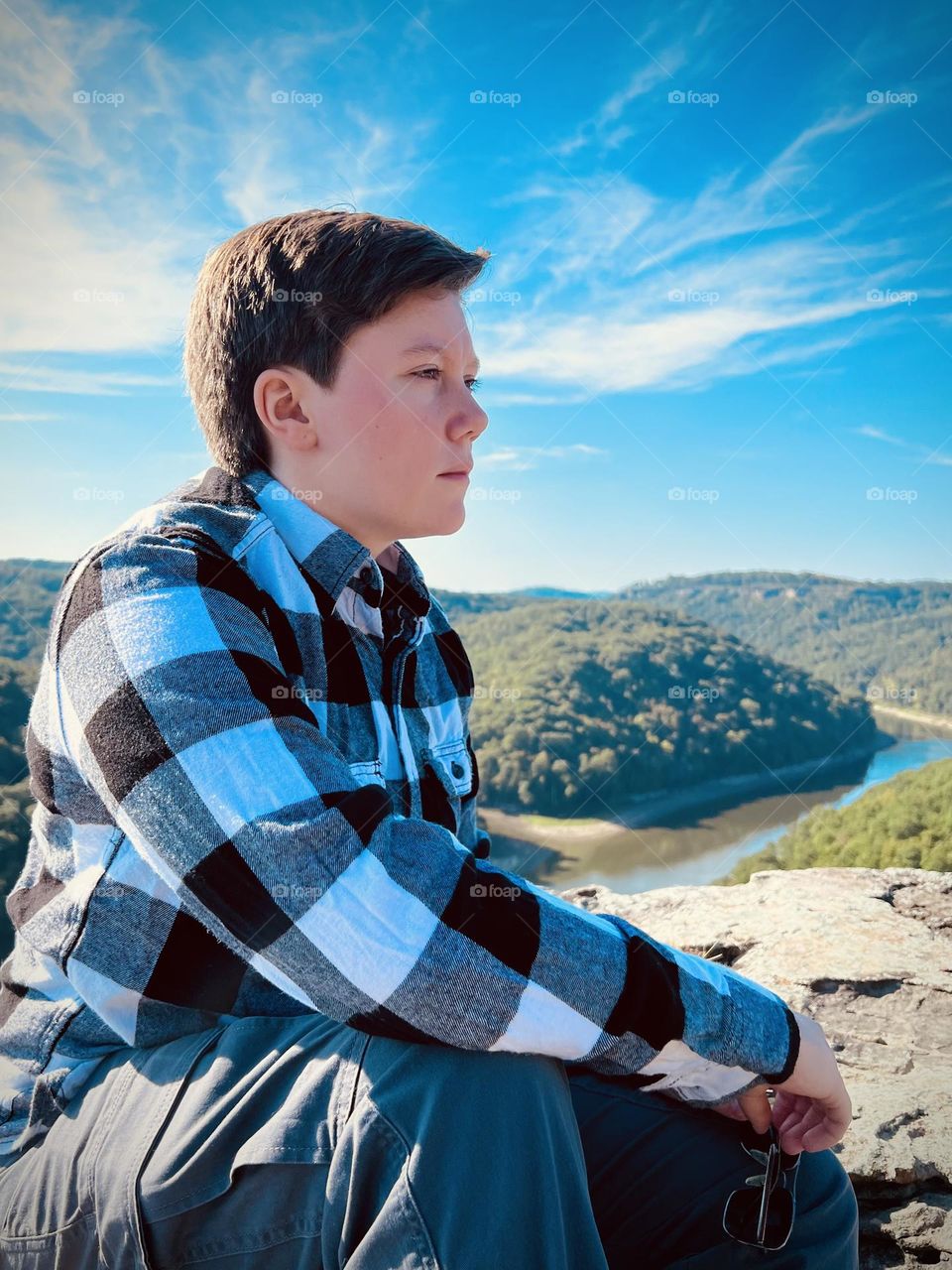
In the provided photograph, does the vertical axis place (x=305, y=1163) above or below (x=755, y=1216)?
above

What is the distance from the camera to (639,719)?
94.8 feet

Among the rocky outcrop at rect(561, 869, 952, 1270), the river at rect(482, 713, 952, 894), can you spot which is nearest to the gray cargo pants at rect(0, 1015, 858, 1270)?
the rocky outcrop at rect(561, 869, 952, 1270)

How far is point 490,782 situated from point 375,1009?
91.0 ft

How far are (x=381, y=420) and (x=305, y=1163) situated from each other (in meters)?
1.29

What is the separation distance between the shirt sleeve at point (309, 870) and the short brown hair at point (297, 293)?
645mm

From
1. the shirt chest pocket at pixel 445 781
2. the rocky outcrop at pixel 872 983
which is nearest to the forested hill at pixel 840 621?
the rocky outcrop at pixel 872 983

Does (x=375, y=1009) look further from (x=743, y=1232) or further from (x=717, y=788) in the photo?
(x=717, y=788)

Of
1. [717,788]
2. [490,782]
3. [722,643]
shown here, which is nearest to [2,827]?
[490,782]

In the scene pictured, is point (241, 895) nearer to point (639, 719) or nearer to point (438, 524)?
point (438, 524)

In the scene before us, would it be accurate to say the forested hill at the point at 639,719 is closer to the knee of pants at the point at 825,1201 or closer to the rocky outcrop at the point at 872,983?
the rocky outcrop at the point at 872,983

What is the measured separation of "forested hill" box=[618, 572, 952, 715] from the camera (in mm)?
32219

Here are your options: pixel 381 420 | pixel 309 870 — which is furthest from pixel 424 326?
pixel 309 870

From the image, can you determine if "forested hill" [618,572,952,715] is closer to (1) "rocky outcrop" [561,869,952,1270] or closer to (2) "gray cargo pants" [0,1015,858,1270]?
(1) "rocky outcrop" [561,869,952,1270]

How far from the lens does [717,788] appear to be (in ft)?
103
